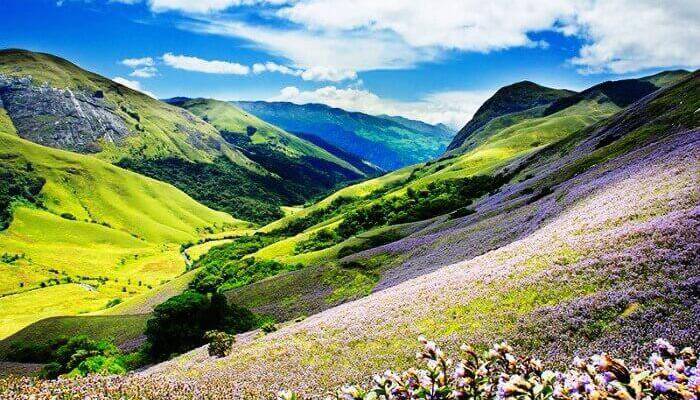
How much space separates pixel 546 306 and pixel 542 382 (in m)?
13.7

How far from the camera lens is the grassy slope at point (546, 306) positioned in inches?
643

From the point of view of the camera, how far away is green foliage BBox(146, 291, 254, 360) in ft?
131

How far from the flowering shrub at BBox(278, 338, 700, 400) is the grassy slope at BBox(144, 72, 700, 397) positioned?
377 inches

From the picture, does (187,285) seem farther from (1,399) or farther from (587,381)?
(587,381)

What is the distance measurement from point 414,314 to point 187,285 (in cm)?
10803

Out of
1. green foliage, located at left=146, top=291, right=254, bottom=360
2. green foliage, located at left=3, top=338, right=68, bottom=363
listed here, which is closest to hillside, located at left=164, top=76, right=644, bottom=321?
green foliage, located at left=146, top=291, right=254, bottom=360

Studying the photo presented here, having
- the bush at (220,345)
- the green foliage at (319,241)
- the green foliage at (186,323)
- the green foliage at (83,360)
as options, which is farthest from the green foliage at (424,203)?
the green foliage at (83,360)

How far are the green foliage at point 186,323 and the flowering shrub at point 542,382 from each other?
3709cm

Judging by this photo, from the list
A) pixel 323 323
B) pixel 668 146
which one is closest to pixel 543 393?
pixel 323 323

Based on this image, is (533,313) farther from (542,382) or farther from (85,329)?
(85,329)

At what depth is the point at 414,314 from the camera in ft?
78.8

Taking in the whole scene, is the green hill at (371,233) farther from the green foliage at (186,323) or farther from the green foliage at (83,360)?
the green foliage at (83,360)

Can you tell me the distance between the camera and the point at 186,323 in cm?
4094

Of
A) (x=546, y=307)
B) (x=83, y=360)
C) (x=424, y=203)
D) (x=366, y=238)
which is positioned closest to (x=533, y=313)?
(x=546, y=307)
